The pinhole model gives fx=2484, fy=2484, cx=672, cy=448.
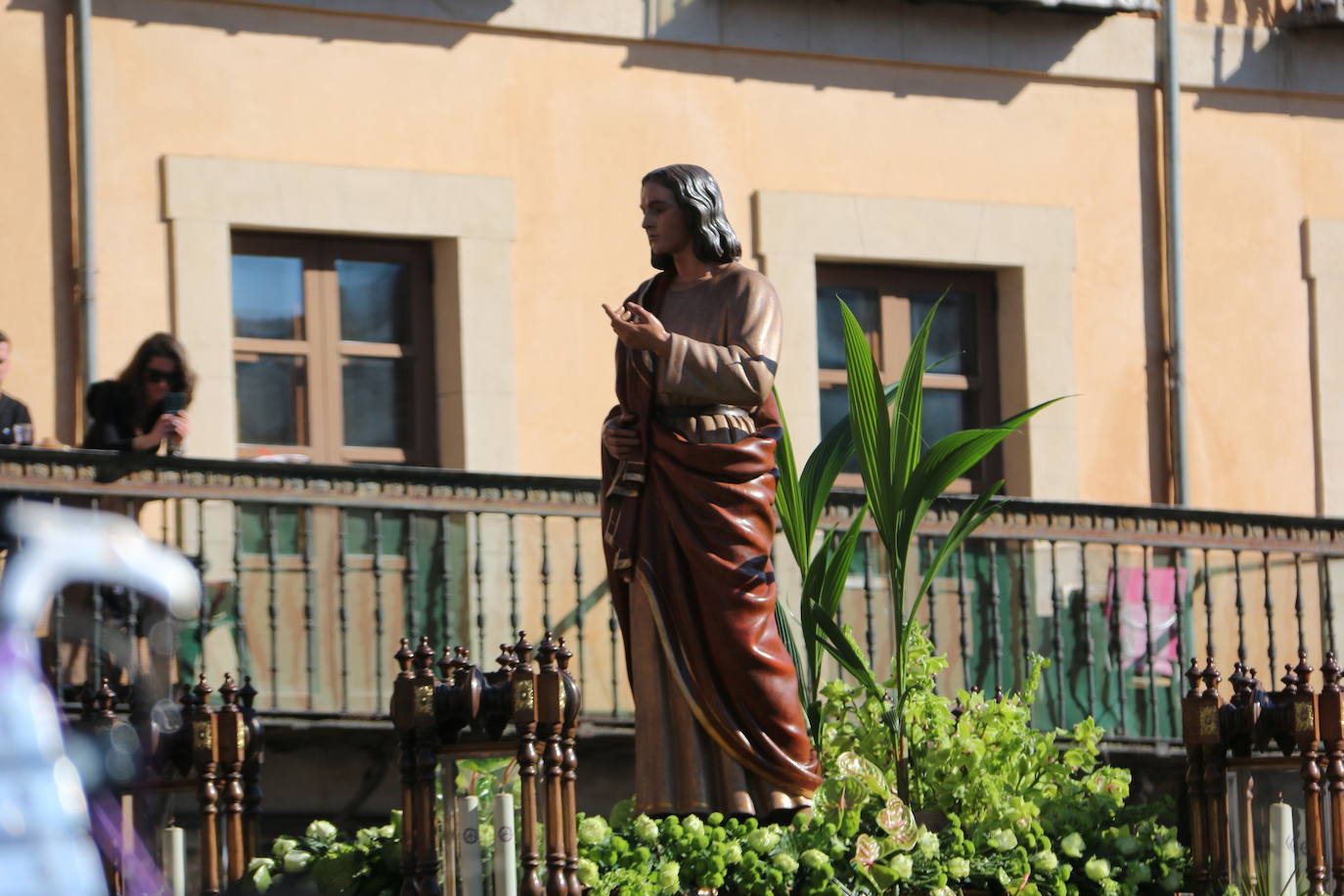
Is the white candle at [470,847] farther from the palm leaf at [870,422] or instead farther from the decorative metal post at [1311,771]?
the decorative metal post at [1311,771]

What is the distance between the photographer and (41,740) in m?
1.71

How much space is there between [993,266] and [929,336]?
1.67ft

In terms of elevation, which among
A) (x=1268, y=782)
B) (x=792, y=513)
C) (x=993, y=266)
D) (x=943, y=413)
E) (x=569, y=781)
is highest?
(x=993, y=266)

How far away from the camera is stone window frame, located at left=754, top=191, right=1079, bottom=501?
11305 mm

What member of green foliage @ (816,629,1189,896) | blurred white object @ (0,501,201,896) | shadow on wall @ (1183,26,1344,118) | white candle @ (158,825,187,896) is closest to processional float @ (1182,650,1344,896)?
green foliage @ (816,629,1189,896)

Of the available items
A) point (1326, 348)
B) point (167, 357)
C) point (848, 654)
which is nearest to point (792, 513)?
point (848, 654)

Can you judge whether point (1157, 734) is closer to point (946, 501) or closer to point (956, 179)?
point (946, 501)

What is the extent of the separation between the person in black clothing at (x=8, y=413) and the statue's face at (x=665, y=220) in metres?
3.36

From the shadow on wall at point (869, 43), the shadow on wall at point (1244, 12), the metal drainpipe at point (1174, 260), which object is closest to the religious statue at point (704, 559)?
the shadow on wall at point (869, 43)

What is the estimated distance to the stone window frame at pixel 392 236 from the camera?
33.1 feet

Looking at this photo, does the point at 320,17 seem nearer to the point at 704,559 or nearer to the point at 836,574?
the point at 836,574

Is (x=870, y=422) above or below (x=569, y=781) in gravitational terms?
above

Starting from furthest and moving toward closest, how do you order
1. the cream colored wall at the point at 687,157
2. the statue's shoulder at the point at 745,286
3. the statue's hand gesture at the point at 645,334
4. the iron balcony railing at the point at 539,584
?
the cream colored wall at the point at 687,157 < the iron balcony railing at the point at 539,584 < the statue's shoulder at the point at 745,286 < the statue's hand gesture at the point at 645,334

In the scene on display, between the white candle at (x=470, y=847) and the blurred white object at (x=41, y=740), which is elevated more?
the blurred white object at (x=41, y=740)
